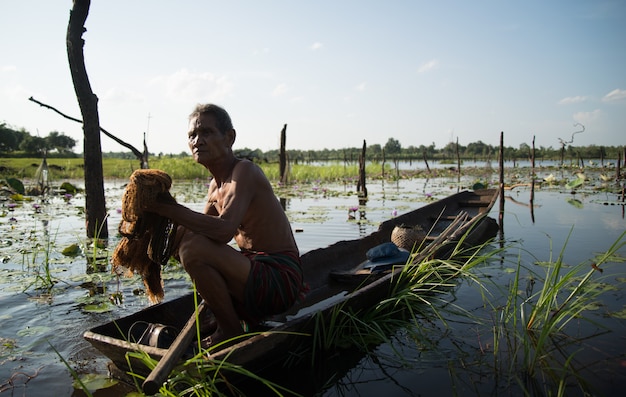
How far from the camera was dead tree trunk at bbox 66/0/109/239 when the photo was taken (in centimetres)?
507

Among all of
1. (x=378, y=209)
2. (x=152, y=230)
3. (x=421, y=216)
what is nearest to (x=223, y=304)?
(x=152, y=230)

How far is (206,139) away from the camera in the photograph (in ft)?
7.77

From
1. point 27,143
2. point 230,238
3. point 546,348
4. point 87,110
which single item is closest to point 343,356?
point 230,238

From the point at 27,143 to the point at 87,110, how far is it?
39.0 meters

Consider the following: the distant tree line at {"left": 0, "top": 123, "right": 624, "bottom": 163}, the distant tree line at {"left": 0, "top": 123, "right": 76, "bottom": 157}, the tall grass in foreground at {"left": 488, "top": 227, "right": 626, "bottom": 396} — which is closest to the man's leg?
the tall grass in foreground at {"left": 488, "top": 227, "right": 626, "bottom": 396}

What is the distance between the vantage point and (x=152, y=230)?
2.40 metres

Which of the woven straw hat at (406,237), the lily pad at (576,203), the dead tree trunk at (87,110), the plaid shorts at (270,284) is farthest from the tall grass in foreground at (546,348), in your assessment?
Answer: the lily pad at (576,203)

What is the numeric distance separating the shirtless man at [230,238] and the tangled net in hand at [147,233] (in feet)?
0.24

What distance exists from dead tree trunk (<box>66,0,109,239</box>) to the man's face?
320 cm

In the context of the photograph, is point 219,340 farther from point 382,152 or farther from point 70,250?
point 382,152

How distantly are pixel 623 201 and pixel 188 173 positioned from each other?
48.7 feet

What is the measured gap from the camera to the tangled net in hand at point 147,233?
2148 mm

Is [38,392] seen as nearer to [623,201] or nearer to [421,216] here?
[421,216]

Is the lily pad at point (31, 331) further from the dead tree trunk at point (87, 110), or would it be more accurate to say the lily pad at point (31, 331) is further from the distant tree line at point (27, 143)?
the distant tree line at point (27, 143)
